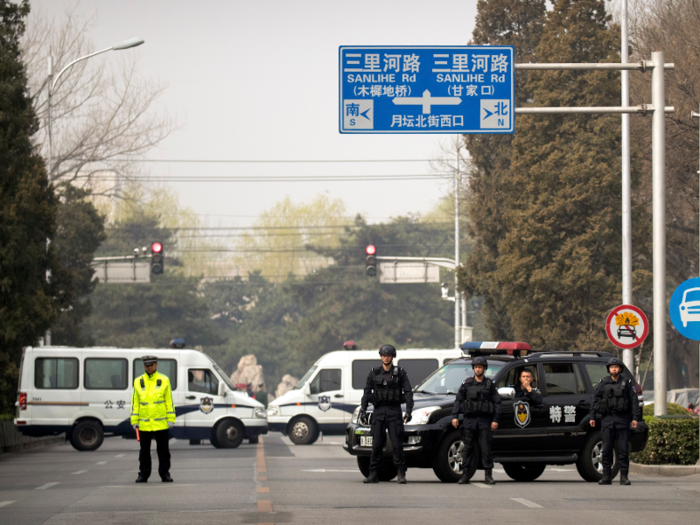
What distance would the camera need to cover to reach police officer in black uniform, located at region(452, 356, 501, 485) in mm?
14070

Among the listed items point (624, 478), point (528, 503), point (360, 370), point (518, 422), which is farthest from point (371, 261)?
point (528, 503)

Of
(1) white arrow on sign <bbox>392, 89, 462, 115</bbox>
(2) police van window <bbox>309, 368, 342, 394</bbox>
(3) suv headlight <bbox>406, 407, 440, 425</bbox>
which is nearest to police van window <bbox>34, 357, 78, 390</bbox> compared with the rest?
(2) police van window <bbox>309, 368, 342, 394</bbox>

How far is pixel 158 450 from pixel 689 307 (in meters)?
7.74

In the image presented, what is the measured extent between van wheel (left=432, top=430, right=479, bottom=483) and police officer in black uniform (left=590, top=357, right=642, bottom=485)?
5.78 ft

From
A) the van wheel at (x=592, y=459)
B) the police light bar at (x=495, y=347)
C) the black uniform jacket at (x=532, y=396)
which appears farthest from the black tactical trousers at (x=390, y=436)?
the van wheel at (x=592, y=459)

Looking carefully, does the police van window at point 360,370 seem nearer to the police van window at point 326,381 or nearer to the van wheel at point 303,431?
the police van window at point 326,381

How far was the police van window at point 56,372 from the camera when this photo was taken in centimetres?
2661

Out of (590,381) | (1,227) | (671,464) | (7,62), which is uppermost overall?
(7,62)

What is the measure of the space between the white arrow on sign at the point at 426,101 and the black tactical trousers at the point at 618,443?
20.9 ft

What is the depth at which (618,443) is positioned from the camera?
14.8 m

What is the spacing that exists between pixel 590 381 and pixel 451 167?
34019 mm

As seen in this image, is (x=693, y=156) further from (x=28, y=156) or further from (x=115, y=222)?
(x=115, y=222)

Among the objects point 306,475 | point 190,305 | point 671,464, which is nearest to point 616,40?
point 671,464

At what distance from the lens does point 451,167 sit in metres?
49.2
